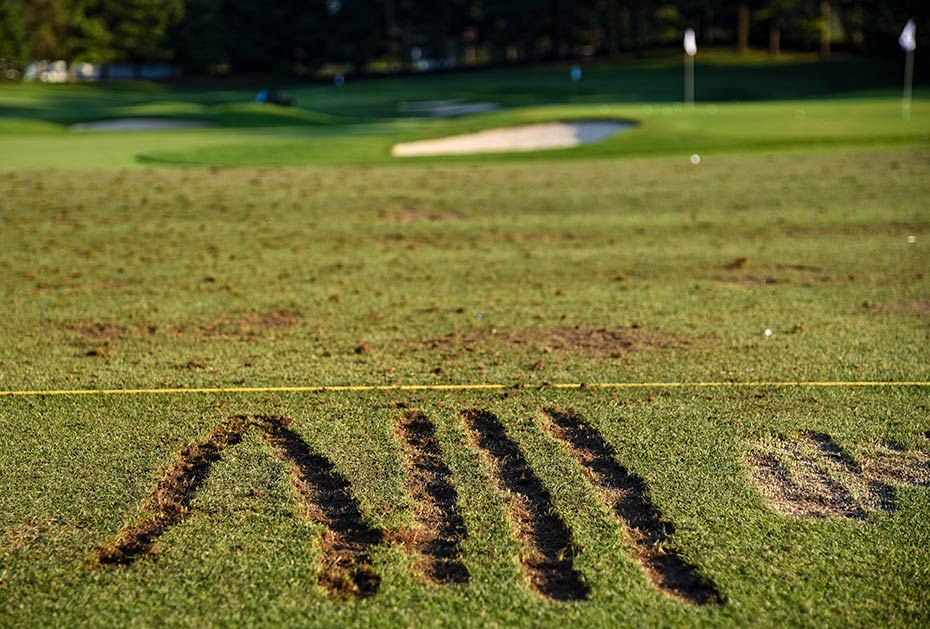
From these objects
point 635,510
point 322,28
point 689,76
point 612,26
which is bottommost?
point 635,510

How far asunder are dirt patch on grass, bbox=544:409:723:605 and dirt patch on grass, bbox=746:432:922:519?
0.61 m

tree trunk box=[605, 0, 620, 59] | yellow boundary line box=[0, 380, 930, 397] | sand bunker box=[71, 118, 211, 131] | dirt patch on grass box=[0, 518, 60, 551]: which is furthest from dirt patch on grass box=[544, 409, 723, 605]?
tree trunk box=[605, 0, 620, 59]

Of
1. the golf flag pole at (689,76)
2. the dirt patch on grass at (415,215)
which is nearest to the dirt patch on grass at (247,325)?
the dirt patch on grass at (415,215)

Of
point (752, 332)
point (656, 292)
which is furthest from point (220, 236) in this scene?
point (752, 332)

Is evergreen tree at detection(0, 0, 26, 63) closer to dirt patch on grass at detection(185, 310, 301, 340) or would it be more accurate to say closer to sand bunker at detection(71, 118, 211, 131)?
sand bunker at detection(71, 118, 211, 131)

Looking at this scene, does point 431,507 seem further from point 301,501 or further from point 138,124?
point 138,124

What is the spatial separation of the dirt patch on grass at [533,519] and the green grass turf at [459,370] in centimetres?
6

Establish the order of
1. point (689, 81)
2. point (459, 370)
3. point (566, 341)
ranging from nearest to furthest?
point (459, 370) < point (566, 341) < point (689, 81)

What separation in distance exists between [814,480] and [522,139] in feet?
65.6

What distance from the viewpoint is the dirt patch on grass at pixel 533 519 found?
3.65 meters

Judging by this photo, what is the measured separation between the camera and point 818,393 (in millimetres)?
5789

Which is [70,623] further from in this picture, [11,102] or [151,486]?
[11,102]

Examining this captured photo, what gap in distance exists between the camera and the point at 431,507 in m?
4.31

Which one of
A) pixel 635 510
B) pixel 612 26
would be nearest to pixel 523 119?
pixel 635 510
